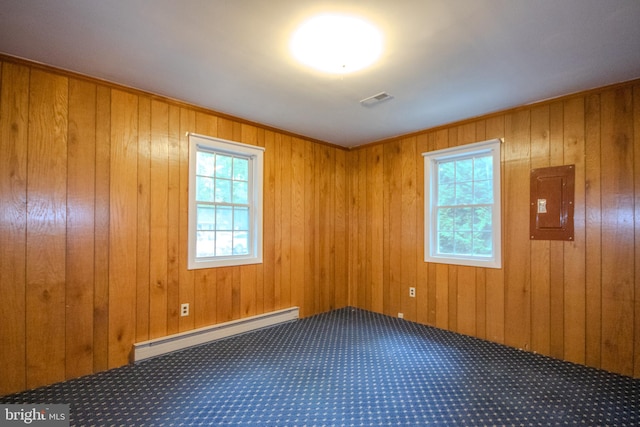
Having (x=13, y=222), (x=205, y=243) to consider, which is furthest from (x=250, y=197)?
(x=13, y=222)

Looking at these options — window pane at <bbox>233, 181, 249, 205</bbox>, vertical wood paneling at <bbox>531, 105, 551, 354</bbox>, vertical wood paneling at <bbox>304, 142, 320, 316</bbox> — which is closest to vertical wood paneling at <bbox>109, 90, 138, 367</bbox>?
window pane at <bbox>233, 181, 249, 205</bbox>

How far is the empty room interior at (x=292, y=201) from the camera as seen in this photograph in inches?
80.0

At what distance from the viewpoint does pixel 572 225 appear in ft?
9.55

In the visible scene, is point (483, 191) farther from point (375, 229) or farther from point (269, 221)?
point (269, 221)

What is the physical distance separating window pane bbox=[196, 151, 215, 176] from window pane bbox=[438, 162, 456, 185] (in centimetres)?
278

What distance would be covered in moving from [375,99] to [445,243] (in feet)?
6.59

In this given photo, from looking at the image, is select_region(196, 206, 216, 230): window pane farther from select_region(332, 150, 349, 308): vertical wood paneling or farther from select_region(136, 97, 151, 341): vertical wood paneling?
select_region(332, 150, 349, 308): vertical wood paneling

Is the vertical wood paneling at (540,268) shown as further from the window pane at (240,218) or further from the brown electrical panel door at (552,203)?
the window pane at (240,218)

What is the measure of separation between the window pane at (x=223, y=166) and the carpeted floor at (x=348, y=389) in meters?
1.84

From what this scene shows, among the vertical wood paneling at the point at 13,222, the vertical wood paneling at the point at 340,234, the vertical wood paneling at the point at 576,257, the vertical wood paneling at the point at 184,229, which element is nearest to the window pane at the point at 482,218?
the vertical wood paneling at the point at 576,257

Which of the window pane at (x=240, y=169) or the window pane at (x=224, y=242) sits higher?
the window pane at (x=240, y=169)

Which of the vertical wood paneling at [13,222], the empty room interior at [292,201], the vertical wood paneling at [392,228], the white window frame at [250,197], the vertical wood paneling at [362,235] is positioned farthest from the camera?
the vertical wood paneling at [362,235]

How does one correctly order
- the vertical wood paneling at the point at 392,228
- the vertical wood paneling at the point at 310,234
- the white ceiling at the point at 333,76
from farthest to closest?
the vertical wood paneling at the point at 310,234
the vertical wood paneling at the point at 392,228
the white ceiling at the point at 333,76

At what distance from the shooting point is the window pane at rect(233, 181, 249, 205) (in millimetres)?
3709
